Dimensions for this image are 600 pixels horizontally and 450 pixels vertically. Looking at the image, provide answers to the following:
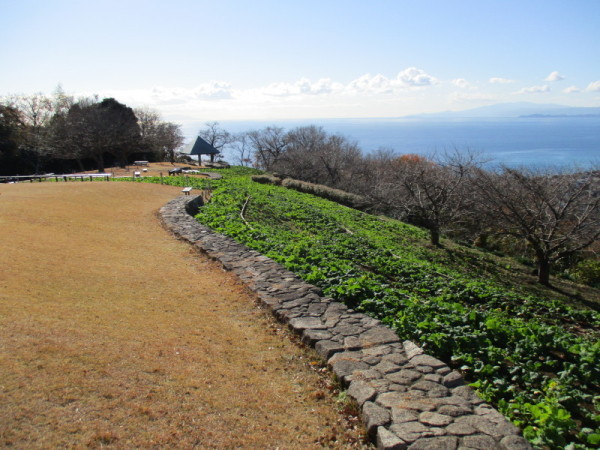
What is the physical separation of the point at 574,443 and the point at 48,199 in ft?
60.6

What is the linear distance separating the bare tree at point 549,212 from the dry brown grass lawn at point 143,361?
11.0m

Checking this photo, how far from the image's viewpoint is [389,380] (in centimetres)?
491

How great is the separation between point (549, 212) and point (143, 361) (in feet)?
48.0

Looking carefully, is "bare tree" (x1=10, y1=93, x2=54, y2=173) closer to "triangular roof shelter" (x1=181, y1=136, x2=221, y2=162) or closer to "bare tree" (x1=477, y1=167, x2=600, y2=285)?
"triangular roof shelter" (x1=181, y1=136, x2=221, y2=162)

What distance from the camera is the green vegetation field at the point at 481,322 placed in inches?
173

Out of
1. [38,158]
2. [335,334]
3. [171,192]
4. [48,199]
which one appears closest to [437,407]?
[335,334]

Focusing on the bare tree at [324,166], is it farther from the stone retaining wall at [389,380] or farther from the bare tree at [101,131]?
the stone retaining wall at [389,380]

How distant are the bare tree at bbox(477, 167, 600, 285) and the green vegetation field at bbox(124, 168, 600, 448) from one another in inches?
63.6

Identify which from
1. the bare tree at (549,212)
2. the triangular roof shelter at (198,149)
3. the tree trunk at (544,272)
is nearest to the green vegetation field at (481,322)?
the tree trunk at (544,272)

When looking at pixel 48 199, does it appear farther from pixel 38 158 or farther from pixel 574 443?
pixel 38 158

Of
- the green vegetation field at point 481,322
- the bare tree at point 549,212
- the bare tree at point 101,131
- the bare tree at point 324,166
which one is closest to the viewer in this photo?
the green vegetation field at point 481,322

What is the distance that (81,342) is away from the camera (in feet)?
17.8

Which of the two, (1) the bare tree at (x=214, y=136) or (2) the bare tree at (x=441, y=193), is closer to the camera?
(2) the bare tree at (x=441, y=193)

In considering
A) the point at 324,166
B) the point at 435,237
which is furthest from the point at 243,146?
the point at 435,237
